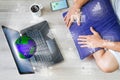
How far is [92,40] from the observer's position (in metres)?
1.45

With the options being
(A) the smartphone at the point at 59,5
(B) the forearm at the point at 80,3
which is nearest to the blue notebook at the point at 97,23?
(B) the forearm at the point at 80,3

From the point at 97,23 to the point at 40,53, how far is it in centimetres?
33

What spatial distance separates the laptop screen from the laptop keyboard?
34mm

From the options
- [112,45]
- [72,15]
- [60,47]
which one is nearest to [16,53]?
[60,47]

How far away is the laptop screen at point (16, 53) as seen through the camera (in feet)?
4.78

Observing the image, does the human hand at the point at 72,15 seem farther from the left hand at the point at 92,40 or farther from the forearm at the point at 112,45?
the forearm at the point at 112,45

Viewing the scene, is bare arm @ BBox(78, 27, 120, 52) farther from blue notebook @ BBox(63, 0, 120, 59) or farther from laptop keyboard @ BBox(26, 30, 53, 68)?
laptop keyboard @ BBox(26, 30, 53, 68)

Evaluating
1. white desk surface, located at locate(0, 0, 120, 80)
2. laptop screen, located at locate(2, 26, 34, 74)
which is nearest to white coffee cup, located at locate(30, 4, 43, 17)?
white desk surface, located at locate(0, 0, 120, 80)

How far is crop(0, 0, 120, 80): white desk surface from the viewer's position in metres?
1.45

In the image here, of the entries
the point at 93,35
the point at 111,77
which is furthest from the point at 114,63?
the point at 93,35

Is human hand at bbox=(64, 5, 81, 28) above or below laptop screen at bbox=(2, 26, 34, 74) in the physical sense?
above

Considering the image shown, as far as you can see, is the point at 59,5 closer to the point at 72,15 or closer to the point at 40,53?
the point at 72,15

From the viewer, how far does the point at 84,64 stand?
147 centimetres

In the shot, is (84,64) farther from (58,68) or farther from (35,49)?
(35,49)
